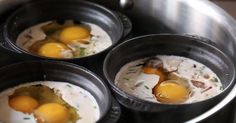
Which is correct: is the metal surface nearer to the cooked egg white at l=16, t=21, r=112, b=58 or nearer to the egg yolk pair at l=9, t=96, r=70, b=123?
the cooked egg white at l=16, t=21, r=112, b=58

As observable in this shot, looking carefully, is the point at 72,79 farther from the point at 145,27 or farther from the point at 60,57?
the point at 145,27

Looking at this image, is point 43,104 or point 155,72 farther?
point 155,72

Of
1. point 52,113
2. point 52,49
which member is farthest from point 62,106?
point 52,49

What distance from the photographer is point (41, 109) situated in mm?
1513

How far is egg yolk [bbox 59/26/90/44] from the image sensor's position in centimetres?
188

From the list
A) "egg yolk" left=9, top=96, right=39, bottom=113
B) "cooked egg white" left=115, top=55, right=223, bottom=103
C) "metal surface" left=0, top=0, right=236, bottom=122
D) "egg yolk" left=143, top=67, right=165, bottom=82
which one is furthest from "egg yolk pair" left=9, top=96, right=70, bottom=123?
"metal surface" left=0, top=0, right=236, bottom=122

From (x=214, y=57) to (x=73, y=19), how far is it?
0.59 metres

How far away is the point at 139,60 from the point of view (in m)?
1.78

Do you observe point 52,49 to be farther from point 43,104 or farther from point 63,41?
point 43,104

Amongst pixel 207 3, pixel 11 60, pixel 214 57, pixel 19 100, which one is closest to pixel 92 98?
pixel 19 100

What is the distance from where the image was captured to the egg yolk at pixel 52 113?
1.47m

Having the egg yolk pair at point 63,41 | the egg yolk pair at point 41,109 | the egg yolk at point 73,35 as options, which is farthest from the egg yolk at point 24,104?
the egg yolk at point 73,35

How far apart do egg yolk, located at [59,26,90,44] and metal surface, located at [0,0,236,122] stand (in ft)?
0.53

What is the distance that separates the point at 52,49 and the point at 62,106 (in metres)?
0.33
